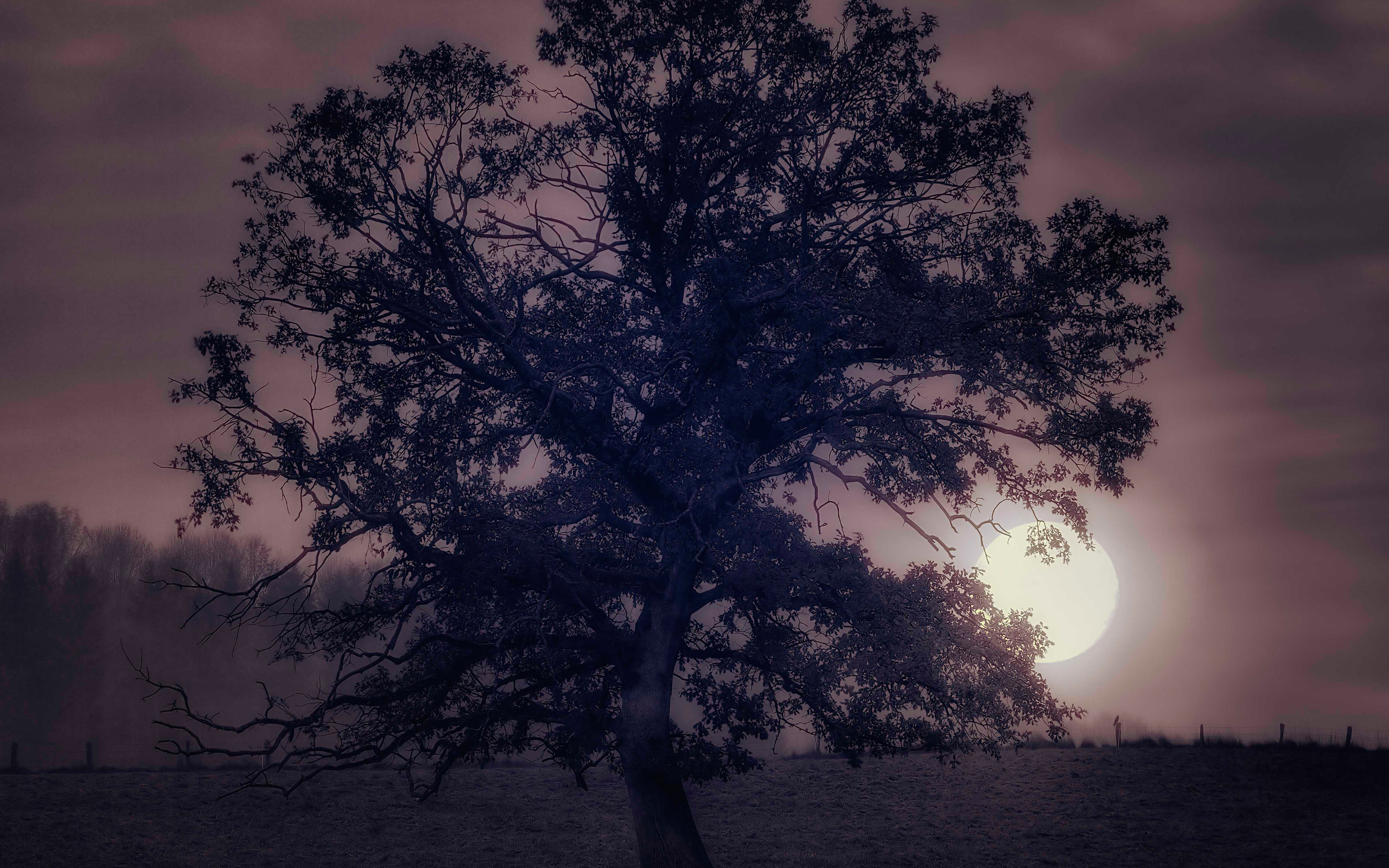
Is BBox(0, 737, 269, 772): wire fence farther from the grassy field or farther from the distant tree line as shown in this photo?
the grassy field

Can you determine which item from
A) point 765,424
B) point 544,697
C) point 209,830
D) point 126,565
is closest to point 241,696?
point 126,565

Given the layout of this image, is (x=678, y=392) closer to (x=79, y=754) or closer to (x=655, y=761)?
(x=655, y=761)

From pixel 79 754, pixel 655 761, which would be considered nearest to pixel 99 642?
pixel 79 754

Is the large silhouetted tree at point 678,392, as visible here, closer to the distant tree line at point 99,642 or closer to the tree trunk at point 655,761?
the tree trunk at point 655,761

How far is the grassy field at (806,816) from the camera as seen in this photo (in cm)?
2136

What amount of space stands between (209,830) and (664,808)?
16.5 meters

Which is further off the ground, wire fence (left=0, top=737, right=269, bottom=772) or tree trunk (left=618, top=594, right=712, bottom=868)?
tree trunk (left=618, top=594, right=712, bottom=868)

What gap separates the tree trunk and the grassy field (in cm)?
827

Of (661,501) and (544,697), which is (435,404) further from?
(544,697)

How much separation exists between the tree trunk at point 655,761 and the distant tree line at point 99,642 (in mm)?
37929

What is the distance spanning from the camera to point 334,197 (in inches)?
461

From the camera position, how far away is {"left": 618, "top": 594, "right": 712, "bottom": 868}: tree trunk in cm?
1337

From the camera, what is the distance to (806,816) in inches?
1003

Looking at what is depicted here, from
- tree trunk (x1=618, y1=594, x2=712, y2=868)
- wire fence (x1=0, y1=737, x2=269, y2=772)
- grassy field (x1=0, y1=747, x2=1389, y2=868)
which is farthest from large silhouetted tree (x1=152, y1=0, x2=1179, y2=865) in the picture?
wire fence (x1=0, y1=737, x2=269, y2=772)
